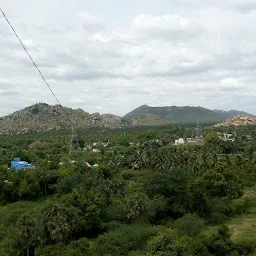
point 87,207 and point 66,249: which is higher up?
point 87,207

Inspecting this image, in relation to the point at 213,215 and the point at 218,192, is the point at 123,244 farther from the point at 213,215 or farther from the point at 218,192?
the point at 218,192

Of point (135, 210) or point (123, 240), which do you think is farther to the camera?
point (135, 210)

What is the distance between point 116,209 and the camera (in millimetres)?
45688

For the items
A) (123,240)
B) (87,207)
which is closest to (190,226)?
(123,240)

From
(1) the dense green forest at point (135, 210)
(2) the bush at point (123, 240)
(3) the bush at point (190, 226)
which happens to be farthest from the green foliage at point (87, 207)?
(3) the bush at point (190, 226)

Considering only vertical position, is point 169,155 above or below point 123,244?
above

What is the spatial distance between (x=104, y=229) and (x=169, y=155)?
35414 millimetres

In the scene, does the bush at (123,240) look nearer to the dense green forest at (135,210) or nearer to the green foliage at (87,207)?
the dense green forest at (135,210)

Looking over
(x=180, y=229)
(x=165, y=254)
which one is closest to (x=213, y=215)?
(x=180, y=229)

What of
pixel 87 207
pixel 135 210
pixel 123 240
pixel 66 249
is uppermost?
pixel 87 207

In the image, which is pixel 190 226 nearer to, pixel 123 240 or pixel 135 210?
pixel 135 210

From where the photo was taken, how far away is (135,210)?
43.2 m

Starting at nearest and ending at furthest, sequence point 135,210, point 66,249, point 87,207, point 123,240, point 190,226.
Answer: point 66,249
point 123,240
point 190,226
point 87,207
point 135,210

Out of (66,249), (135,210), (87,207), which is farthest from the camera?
(135,210)
